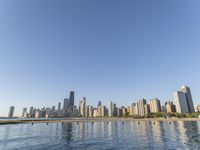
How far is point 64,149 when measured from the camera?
117 ft

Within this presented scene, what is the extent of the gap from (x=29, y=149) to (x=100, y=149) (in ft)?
60.7

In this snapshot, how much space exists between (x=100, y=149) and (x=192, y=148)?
73.6ft

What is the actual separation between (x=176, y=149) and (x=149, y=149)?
6.55 metres

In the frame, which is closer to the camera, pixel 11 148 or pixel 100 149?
pixel 100 149

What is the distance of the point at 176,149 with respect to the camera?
111ft

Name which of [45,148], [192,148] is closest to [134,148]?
[192,148]

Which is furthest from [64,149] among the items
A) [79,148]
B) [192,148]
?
[192,148]

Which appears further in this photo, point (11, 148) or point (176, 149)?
point (11, 148)

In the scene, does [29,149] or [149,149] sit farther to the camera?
[29,149]

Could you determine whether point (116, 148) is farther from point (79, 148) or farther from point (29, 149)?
point (29, 149)

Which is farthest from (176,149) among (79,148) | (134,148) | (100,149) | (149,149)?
(79,148)

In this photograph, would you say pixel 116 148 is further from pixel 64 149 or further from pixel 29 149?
pixel 29 149

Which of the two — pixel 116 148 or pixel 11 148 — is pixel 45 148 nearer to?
pixel 11 148

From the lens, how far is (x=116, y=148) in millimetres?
35719
